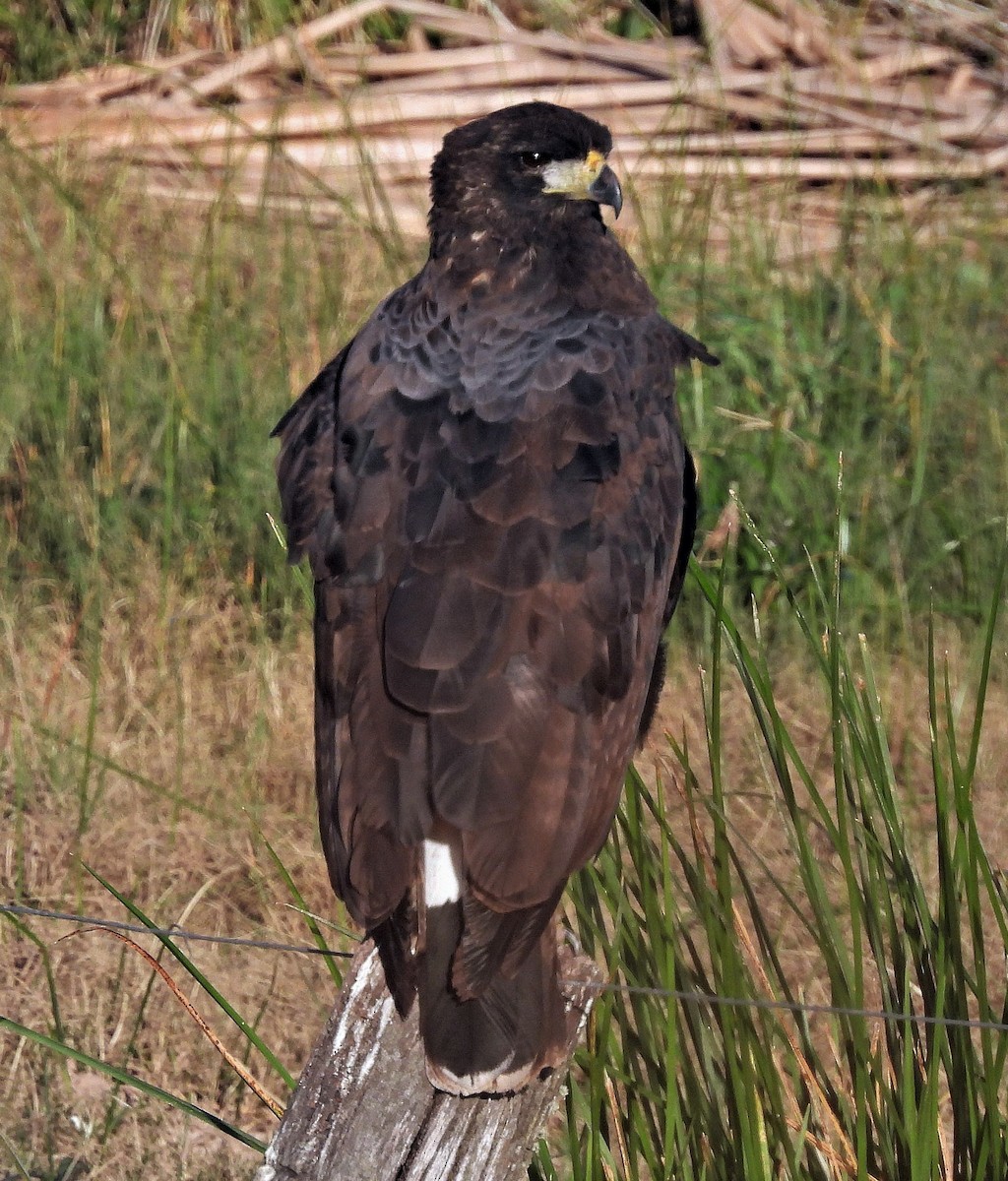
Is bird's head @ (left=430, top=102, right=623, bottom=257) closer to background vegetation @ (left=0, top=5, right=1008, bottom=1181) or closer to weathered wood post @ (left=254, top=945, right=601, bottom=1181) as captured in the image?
background vegetation @ (left=0, top=5, right=1008, bottom=1181)

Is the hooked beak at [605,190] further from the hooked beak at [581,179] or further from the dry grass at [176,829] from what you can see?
the dry grass at [176,829]

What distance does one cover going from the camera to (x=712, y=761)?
72.8 inches

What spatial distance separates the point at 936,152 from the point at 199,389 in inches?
131

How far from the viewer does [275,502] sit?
14.4ft

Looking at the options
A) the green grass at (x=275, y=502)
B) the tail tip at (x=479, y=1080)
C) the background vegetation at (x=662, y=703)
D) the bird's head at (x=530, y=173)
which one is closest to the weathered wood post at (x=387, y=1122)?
the tail tip at (x=479, y=1080)

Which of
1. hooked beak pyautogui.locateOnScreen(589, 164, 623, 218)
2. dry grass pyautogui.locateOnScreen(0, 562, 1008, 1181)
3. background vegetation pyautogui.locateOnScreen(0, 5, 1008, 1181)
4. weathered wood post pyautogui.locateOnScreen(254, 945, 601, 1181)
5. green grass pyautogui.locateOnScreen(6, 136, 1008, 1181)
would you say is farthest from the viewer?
green grass pyautogui.locateOnScreen(6, 136, 1008, 1181)

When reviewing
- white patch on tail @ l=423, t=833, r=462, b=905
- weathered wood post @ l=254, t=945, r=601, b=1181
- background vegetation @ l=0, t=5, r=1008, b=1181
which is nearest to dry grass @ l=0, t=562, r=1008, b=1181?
background vegetation @ l=0, t=5, r=1008, b=1181

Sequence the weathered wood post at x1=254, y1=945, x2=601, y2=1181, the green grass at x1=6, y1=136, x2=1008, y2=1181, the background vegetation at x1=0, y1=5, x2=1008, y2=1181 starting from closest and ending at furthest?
the weathered wood post at x1=254, y1=945, x2=601, y2=1181, the background vegetation at x1=0, y1=5, x2=1008, y2=1181, the green grass at x1=6, y1=136, x2=1008, y2=1181

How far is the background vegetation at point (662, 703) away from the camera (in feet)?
6.16

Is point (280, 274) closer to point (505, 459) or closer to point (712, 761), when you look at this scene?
point (505, 459)

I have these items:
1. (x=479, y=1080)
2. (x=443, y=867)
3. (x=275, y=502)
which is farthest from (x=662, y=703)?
(x=479, y=1080)

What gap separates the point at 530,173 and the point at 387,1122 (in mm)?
1591

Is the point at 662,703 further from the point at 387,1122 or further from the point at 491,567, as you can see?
the point at 387,1122

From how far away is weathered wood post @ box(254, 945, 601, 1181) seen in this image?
1.66 m
